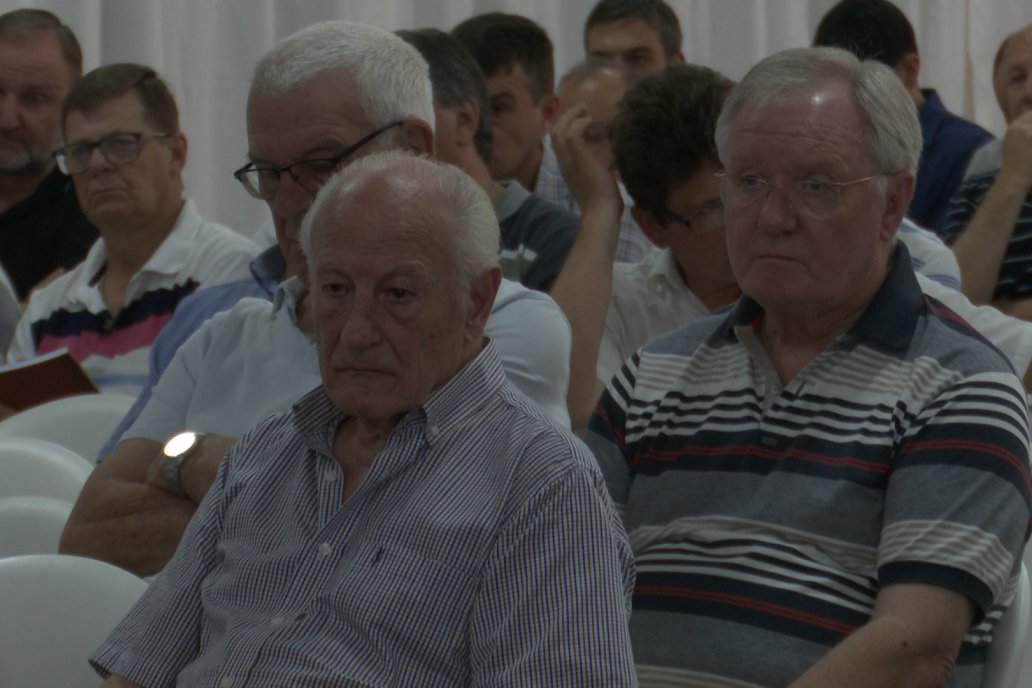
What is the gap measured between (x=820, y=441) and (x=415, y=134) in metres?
0.71

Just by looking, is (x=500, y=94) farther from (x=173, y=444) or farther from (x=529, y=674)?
(x=529, y=674)

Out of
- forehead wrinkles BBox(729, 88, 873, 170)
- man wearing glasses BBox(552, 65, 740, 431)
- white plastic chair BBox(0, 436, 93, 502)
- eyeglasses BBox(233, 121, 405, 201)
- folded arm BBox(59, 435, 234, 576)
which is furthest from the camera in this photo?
man wearing glasses BBox(552, 65, 740, 431)

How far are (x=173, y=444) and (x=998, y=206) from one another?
1.93 metres

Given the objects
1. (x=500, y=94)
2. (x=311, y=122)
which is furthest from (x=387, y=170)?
(x=500, y=94)

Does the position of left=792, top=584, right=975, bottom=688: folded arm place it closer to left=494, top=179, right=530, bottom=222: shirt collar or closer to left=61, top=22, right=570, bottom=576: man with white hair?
left=61, top=22, right=570, bottom=576: man with white hair

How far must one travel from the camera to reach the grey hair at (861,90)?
1796 millimetres

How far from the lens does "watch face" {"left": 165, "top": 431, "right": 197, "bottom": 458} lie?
207 cm

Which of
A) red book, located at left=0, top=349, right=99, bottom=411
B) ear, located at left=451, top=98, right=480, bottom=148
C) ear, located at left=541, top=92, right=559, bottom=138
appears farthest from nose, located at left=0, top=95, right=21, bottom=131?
ear, located at left=451, top=98, right=480, bottom=148

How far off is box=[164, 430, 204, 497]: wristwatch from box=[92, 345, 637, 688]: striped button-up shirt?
36 cm

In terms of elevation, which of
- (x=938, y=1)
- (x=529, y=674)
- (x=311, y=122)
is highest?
(x=311, y=122)

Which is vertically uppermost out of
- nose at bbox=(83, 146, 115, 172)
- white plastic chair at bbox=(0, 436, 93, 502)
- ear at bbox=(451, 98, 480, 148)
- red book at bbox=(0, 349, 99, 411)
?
ear at bbox=(451, 98, 480, 148)

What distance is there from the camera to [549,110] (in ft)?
12.0

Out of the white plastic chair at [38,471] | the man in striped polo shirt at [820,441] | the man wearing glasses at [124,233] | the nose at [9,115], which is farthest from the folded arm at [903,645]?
the nose at [9,115]

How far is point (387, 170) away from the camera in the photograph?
1.64 metres
